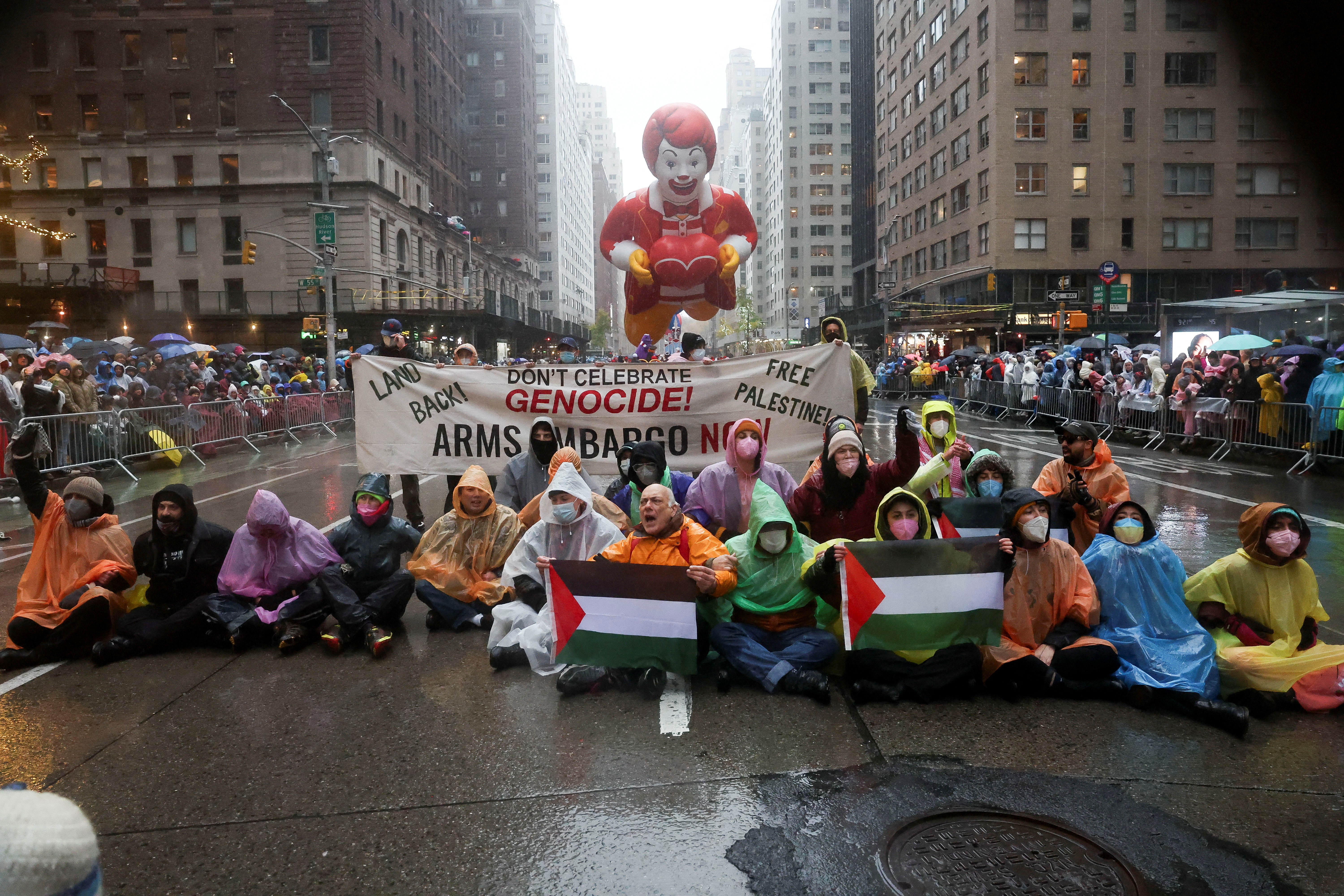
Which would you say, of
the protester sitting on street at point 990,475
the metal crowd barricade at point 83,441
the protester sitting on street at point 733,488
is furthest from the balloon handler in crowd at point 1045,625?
the metal crowd barricade at point 83,441

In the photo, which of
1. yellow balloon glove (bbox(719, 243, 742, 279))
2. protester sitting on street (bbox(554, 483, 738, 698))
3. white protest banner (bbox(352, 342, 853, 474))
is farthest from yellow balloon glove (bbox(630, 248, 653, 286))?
protester sitting on street (bbox(554, 483, 738, 698))

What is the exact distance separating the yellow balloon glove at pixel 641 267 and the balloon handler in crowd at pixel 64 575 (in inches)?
200

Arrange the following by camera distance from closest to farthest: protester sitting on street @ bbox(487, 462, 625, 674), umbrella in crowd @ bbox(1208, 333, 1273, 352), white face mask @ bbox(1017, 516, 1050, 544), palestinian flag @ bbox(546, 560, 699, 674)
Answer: palestinian flag @ bbox(546, 560, 699, 674), white face mask @ bbox(1017, 516, 1050, 544), protester sitting on street @ bbox(487, 462, 625, 674), umbrella in crowd @ bbox(1208, 333, 1273, 352)

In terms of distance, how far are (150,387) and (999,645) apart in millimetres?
17850

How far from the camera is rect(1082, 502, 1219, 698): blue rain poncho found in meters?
4.46

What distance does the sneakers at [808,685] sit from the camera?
181 inches

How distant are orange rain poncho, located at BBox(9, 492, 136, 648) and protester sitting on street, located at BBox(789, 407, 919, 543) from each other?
4458 mm

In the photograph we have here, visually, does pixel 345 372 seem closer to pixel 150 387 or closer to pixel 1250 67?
pixel 150 387

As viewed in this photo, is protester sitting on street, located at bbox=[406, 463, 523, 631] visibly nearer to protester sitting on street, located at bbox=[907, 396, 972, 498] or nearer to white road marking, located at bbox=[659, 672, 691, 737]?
white road marking, located at bbox=[659, 672, 691, 737]

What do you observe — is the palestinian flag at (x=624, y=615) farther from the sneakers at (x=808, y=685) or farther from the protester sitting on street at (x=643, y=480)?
the protester sitting on street at (x=643, y=480)

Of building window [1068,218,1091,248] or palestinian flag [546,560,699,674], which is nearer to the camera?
palestinian flag [546,560,699,674]

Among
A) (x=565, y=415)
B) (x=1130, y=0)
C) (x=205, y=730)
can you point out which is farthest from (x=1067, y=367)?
(x=1130, y=0)

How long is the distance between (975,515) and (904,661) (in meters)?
1.06

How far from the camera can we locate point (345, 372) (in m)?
31.0
